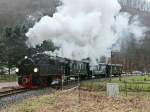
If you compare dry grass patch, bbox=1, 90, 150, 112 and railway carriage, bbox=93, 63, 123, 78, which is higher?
railway carriage, bbox=93, 63, 123, 78

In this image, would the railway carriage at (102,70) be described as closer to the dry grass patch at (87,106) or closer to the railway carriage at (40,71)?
the railway carriage at (40,71)

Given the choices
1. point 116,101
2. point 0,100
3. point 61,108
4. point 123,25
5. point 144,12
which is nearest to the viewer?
point 61,108

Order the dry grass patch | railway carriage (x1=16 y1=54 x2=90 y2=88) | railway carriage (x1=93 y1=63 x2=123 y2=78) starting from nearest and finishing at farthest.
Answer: the dry grass patch → railway carriage (x1=16 y1=54 x2=90 y2=88) → railway carriage (x1=93 y1=63 x2=123 y2=78)

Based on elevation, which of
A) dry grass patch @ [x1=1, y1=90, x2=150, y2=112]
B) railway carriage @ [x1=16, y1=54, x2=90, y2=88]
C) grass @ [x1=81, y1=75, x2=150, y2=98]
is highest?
railway carriage @ [x1=16, y1=54, x2=90, y2=88]

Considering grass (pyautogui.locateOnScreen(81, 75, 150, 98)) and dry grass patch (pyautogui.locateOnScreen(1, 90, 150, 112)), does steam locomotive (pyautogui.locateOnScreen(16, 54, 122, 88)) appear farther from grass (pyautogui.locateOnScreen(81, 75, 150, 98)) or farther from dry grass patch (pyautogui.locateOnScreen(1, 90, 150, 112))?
dry grass patch (pyautogui.locateOnScreen(1, 90, 150, 112))

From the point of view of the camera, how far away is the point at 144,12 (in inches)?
4063

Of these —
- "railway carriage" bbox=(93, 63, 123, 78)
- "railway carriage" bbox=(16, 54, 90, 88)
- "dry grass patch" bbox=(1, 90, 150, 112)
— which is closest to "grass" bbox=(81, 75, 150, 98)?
"railway carriage" bbox=(16, 54, 90, 88)

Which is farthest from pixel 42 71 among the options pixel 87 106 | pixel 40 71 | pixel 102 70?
pixel 102 70

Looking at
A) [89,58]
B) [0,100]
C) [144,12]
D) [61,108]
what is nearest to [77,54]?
[89,58]

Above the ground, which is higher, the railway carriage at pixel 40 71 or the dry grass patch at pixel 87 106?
the railway carriage at pixel 40 71

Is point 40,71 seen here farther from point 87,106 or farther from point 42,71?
point 87,106

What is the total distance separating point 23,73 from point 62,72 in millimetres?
4754

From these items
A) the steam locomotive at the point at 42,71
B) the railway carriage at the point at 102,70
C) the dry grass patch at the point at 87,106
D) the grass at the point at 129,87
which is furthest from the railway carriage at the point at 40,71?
the railway carriage at the point at 102,70

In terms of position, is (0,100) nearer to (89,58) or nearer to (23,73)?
(23,73)
